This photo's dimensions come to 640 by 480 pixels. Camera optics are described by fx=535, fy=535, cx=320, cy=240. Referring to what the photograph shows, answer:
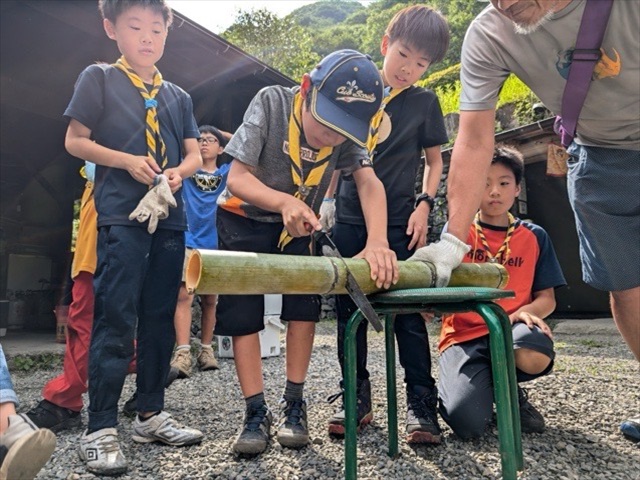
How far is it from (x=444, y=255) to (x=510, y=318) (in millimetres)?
781

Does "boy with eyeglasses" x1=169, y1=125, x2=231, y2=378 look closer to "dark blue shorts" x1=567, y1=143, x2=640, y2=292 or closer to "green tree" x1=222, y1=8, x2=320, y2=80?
"dark blue shorts" x1=567, y1=143, x2=640, y2=292

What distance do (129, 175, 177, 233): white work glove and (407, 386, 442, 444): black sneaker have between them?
1.33 m

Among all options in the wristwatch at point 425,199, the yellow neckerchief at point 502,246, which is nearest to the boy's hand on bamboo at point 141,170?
the wristwatch at point 425,199

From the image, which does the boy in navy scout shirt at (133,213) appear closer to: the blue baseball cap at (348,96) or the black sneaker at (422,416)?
the blue baseball cap at (348,96)

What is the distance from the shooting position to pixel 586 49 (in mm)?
1806

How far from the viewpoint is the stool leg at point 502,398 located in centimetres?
134

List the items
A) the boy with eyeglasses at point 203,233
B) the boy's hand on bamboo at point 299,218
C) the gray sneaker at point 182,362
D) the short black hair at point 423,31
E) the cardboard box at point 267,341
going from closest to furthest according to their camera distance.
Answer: the boy's hand on bamboo at point 299,218 < the short black hair at point 423,31 < the gray sneaker at point 182,362 < the boy with eyeglasses at point 203,233 < the cardboard box at point 267,341

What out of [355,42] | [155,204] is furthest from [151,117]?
[355,42]

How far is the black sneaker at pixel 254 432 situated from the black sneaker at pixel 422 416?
1.95ft

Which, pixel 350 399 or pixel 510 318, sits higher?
pixel 510 318

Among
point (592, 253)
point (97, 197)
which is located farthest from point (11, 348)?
point (592, 253)

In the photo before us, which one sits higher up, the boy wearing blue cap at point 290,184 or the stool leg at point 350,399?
the boy wearing blue cap at point 290,184

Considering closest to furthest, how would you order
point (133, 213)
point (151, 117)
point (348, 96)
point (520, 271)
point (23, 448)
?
point (23, 448)
point (348, 96)
point (133, 213)
point (151, 117)
point (520, 271)

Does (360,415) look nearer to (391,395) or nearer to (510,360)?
(391,395)
